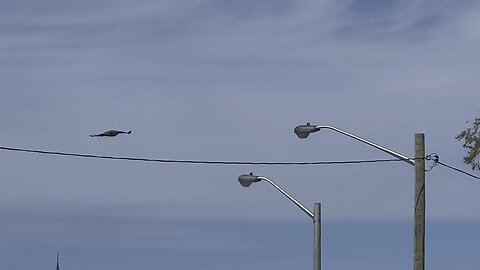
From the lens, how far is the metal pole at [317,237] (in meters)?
29.3

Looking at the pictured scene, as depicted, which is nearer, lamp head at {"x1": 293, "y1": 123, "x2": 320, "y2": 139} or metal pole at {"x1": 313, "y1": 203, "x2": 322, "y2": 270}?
lamp head at {"x1": 293, "y1": 123, "x2": 320, "y2": 139}

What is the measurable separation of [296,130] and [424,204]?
3.19 metres

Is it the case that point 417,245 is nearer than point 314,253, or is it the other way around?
point 417,245

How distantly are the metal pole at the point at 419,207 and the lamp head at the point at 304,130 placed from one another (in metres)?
2.34

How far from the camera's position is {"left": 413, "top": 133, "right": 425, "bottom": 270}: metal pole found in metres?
24.9

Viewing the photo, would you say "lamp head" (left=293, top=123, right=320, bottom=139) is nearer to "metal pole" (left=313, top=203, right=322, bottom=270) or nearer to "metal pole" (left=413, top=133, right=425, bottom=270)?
"metal pole" (left=413, top=133, right=425, bottom=270)

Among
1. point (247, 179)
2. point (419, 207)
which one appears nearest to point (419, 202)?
point (419, 207)

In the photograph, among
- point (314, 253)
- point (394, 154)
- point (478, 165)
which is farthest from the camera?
point (478, 165)

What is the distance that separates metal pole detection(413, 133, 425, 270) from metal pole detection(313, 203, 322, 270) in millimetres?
4441

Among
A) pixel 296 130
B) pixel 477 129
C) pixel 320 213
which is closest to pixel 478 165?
pixel 477 129

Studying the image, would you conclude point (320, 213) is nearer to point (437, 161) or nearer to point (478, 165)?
point (437, 161)

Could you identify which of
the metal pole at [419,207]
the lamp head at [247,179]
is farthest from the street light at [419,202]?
the lamp head at [247,179]

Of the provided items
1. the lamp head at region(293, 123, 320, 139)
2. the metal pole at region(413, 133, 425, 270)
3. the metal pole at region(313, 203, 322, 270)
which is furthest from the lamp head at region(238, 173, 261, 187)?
the metal pole at region(413, 133, 425, 270)

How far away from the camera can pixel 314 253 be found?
2941cm
